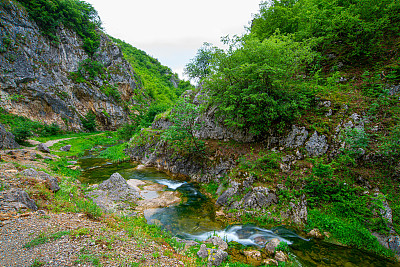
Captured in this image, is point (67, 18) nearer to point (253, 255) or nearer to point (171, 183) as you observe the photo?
point (171, 183)

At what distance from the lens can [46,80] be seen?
1420 inches

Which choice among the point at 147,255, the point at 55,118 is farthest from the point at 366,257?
the point at 55,118

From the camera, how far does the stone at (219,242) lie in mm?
7915

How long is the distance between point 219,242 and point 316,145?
9.03m

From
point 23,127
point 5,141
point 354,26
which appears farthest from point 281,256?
point 23,127

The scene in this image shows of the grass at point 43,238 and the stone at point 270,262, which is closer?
the grass at point 43,238

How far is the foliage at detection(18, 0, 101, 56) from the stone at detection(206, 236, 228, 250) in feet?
178

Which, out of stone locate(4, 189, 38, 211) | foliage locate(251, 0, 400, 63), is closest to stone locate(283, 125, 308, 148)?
foliage locate(251, 0, 400, 63)

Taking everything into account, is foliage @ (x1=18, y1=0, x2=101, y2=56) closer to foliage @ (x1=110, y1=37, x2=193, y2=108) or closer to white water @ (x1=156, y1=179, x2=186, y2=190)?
foliage @ (x1=110, y1=37, x2=193, y2=108)

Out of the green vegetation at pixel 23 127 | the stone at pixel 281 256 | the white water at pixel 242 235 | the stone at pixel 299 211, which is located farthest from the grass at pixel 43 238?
the green vegetation at pixel 23 127

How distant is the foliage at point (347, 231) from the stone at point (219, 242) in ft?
16.4

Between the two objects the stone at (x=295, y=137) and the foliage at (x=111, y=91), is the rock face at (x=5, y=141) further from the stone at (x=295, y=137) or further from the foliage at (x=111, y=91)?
the foliage at (x=111, y=91)

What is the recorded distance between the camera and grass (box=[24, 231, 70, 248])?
5.28m

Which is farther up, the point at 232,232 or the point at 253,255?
the point at 253,255
